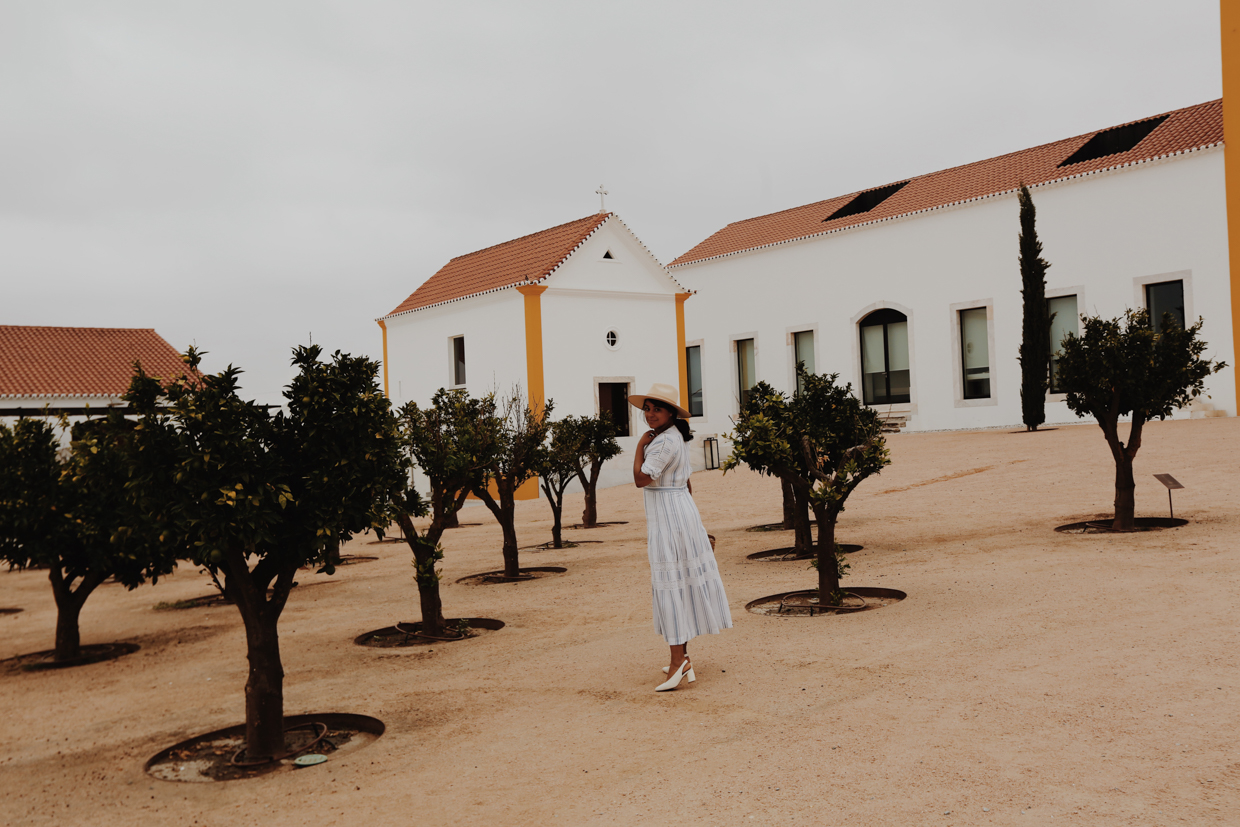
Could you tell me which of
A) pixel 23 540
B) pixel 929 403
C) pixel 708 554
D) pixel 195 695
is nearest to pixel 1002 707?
pixel 708 554

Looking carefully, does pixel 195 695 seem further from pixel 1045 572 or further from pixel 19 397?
pixel 19 397

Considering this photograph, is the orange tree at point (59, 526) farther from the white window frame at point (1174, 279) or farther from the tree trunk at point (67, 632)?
the white window frame at point (1174, 279)

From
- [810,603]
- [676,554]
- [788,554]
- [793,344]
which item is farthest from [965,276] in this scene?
[676,554]

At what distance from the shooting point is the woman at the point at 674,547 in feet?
20.9

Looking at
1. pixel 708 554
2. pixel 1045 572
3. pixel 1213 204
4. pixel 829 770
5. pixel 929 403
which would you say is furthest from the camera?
pixel 929 403

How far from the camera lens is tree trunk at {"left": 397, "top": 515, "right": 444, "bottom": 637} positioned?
884cm

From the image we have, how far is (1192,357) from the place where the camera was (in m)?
11.7

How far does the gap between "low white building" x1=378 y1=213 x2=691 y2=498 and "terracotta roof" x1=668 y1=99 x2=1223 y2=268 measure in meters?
6.40

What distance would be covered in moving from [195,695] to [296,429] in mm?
3095

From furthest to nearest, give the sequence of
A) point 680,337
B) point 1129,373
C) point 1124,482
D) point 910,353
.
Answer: point 910,353, point 680,337, point 1124,482, point 1129,373

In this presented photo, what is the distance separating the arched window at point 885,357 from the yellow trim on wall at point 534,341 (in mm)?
10633

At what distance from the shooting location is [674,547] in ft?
21.2

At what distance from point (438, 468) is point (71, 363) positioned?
27820mm

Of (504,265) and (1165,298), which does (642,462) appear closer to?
(1165,298)
